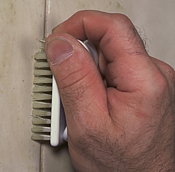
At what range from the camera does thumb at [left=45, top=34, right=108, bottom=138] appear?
0.44m

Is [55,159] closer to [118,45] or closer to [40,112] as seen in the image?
[40,112]

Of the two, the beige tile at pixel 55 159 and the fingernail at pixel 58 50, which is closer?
the fingernail at pixel 58 50

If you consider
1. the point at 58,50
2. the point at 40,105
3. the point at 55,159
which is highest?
the point at 58,50

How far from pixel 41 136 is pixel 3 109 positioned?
0.08m

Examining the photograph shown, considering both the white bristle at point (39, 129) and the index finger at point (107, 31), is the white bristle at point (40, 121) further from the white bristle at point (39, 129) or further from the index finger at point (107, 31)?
the index finger at point (107, 31)

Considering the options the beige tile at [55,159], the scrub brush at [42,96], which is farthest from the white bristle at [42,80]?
the beige tile at [55,159]

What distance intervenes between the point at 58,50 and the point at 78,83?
54 millimetres

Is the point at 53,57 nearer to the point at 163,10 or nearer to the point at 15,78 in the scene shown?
the point at 15,78

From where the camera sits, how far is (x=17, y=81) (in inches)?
20.3

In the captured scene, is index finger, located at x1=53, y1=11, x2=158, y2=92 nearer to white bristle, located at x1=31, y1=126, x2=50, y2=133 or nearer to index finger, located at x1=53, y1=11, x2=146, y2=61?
index finger, located at x1=53, y1=11, x2=146, y2=61

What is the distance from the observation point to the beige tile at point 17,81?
500 mm

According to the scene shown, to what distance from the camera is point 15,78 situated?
51cm

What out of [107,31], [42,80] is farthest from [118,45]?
[42,80]

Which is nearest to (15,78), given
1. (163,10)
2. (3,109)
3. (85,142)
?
(3,109)
